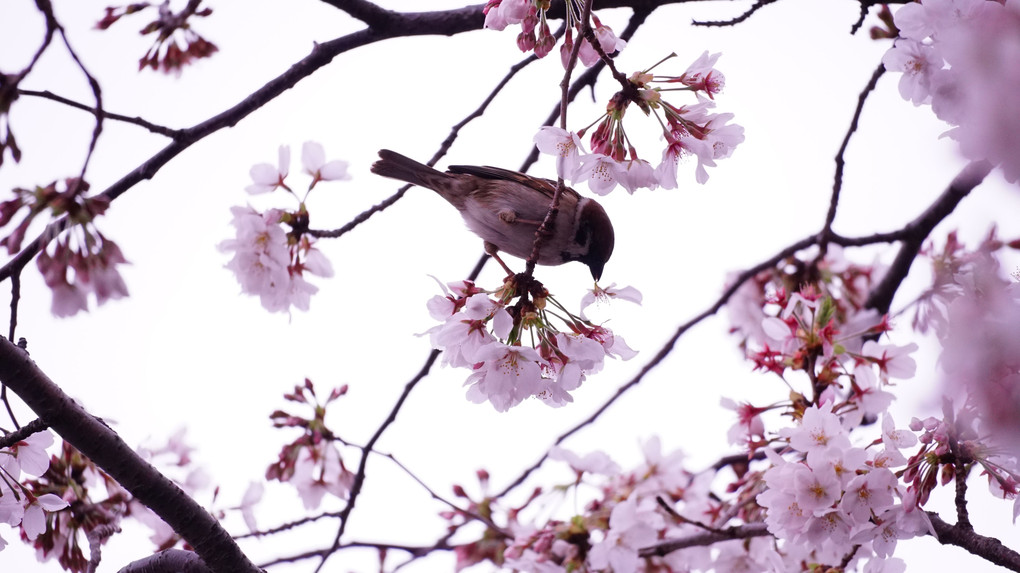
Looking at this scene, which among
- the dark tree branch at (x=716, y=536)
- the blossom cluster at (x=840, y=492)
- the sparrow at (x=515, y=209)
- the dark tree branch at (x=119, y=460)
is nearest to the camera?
the dark tree branch at (x=119, y=460)

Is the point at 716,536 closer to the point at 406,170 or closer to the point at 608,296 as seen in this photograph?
the point at 608,296

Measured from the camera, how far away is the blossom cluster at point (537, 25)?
7.12 feet

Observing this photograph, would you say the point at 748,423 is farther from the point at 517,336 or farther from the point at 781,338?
the point at 517,336

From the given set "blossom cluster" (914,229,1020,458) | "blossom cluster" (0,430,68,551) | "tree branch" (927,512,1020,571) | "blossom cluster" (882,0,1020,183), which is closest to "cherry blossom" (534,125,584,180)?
"blossom cluster" (882,0,1020,183)

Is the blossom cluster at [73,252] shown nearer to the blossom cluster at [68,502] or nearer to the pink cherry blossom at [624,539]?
the blossom cluster at [68,502]

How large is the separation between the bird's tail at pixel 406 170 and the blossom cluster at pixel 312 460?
1013 mm

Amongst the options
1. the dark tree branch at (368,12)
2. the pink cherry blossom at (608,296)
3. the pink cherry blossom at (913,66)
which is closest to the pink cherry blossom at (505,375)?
the pink cherry blossom at (608,296)

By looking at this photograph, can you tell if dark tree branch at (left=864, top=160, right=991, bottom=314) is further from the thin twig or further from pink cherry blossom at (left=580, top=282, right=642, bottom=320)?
pink cherry blossom at (left=580, top=282, right=642, bottom=320)

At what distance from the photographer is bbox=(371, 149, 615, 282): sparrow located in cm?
324

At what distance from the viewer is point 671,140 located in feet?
7.16

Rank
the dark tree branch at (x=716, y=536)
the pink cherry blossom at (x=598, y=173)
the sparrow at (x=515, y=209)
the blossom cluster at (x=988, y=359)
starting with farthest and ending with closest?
the sparrow at (x=515, y=209) < the dark tree branch at (x=716, y=536) < the pink cherry blossom at (x=598, y=173) < the blossom cluster at (x=988, y=359)

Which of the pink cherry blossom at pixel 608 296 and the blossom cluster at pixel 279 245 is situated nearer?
the pink cherry blossom at pixel 608 296

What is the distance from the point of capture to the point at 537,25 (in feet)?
7.31

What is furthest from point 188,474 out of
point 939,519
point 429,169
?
point 939,519
